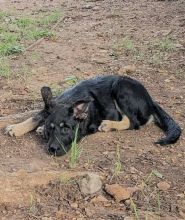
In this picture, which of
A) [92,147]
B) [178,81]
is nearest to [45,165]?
[92,147]

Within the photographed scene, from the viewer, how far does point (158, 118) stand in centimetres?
670

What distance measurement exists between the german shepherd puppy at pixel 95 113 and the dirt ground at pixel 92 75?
0.11 m

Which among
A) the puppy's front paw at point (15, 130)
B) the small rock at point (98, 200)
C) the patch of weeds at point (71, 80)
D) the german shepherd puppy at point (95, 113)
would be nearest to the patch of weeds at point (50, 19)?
the patch of weeds at point (71, 80)

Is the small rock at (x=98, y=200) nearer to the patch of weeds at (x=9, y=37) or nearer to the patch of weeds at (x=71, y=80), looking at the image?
the patch of weeds at (x=71, y=80)

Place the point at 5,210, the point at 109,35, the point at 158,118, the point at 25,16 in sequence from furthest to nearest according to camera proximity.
Result: the point at 25,16, the point at 109,35, the point at 158,118, the point at 5,210

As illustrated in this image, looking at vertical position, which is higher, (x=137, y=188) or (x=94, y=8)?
(x=137, y=188)

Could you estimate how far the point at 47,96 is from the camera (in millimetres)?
6195

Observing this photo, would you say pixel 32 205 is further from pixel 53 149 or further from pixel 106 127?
pixel 106 127

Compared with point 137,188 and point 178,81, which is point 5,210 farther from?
point 178,81

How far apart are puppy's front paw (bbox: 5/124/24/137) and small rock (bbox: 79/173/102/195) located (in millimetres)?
1408

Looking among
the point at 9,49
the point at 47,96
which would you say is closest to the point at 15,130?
the point at 47,96

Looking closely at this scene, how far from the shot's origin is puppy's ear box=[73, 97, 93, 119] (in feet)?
20.4

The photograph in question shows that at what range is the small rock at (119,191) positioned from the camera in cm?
491

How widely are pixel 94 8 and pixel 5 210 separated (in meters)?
9.28
